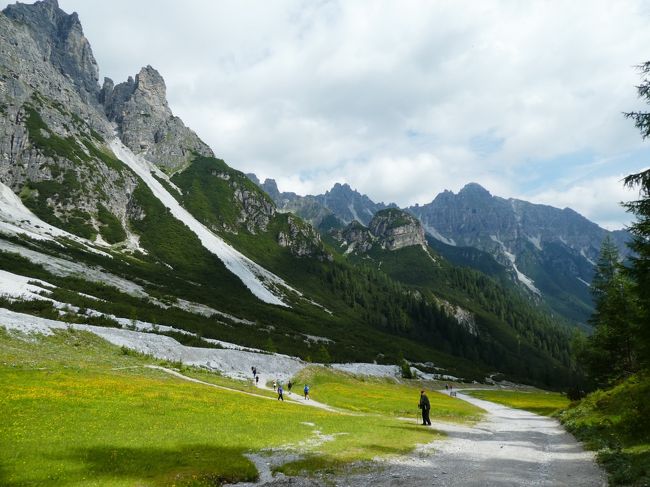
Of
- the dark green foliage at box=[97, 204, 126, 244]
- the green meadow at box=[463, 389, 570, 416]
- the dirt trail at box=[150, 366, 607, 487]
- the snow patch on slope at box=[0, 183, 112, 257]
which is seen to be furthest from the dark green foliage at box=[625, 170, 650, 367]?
the dark green foliage at box=[97, 204, 126, 244]

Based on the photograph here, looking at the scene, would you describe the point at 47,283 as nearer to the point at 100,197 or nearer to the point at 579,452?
the point at 579,452

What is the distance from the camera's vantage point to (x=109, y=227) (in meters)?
185

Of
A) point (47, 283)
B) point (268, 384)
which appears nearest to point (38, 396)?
point (268, 384)

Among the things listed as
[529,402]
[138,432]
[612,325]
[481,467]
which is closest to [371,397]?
[612,325]

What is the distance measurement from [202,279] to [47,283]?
263 ft

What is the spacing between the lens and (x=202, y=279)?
166 meters

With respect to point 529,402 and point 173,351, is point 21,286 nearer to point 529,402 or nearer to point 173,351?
point 173,351

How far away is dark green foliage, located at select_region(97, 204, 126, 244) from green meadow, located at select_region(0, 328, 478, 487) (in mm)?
143109

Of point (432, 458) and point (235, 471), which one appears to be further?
point (432, 458)

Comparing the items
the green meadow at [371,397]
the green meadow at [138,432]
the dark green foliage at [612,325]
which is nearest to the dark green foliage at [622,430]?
the green meadow at [138,432]

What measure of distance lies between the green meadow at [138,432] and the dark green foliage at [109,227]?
470ft

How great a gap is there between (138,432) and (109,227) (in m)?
183

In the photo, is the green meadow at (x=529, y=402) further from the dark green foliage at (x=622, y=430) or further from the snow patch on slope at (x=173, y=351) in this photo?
the snow patch on slope at (x=173, y=351)

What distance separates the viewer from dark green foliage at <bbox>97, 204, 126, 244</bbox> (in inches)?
7023
